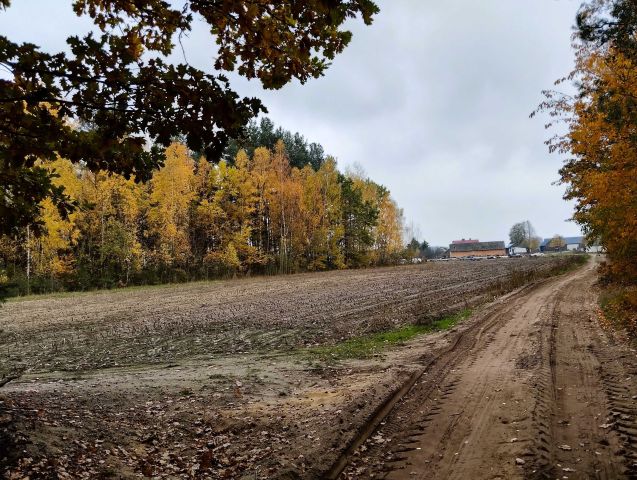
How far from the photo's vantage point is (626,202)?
1290cm

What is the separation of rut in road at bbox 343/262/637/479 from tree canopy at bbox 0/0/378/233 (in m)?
4.03

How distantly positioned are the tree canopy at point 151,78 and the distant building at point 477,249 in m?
144

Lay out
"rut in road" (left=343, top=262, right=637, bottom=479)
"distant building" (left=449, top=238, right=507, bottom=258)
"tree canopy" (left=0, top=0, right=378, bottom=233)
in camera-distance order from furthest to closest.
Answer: "distant building" (left=449, top=238, right=507, bottom=258), "rut in road" (left=343, top=262, right=637, bottom=479), "tree canopy" (left=0, top=0, right=378, bottom=233)

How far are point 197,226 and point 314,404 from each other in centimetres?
4064

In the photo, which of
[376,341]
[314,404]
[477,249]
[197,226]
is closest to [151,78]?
[314,404]

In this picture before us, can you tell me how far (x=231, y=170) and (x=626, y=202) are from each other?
1507 inches

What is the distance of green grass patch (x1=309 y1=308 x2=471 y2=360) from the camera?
11.0 m

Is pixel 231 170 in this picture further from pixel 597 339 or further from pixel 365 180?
pixel 597 339

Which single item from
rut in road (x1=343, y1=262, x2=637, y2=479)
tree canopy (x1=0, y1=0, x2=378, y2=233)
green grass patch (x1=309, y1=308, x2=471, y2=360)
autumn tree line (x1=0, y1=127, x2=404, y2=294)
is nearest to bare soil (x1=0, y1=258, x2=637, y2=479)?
rut in road (x1=343, y1=262, x2=637, y2=479)


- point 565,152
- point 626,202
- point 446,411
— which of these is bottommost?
point 446,411

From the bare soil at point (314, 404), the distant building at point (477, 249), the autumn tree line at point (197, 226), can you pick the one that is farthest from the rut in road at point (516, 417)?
the distant building at point (477, 249)

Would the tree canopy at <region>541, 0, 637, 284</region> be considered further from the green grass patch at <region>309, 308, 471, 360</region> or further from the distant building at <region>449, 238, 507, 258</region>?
the distant building at <region>449, 238, 507, 258</region>

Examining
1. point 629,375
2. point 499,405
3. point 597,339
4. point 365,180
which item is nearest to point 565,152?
point 597,339

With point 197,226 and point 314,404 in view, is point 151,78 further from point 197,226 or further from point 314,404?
point 197,226
